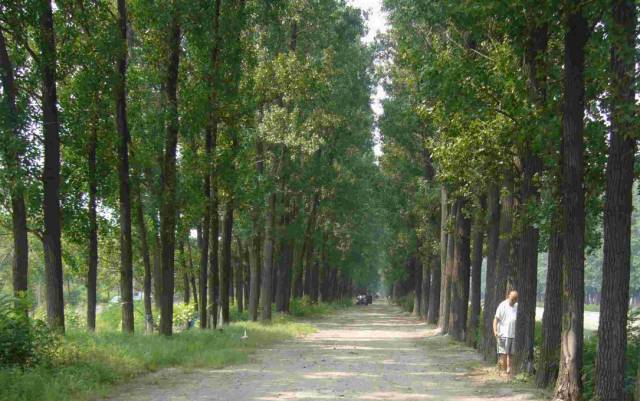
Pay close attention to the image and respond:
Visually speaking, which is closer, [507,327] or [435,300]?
[507,327]

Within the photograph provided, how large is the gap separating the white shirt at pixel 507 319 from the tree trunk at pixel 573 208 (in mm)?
3557

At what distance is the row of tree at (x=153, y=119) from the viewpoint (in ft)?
45.3

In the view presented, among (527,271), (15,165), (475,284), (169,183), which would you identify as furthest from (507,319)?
(15,165)

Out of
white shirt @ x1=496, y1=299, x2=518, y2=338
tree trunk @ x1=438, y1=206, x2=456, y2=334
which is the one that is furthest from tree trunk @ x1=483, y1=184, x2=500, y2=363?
tree trunk @ x1=438, y1=206, x2=456, y2=334

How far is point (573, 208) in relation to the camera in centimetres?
1075

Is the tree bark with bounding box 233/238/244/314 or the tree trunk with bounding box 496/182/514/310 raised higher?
the tree trunk with bounding box 496/182/514/310

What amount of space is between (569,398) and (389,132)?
20.7 m

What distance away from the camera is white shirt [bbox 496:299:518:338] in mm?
14312

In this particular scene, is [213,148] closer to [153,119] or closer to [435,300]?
[153,119]

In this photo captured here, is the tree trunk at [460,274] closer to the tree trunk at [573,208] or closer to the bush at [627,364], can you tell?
the bush at [627,364]

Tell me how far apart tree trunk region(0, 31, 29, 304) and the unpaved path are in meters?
3.55

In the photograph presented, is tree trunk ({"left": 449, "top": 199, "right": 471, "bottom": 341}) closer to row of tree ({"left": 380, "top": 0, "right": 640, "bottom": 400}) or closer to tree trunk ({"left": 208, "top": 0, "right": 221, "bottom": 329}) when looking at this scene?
row of tree ({"left": 380, "top": 0, "right": 640, "bottom": 400})

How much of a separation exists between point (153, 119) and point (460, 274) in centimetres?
1268

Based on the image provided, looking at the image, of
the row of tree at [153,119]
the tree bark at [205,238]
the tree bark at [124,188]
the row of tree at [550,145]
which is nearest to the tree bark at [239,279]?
the row of tree at [153,119]
